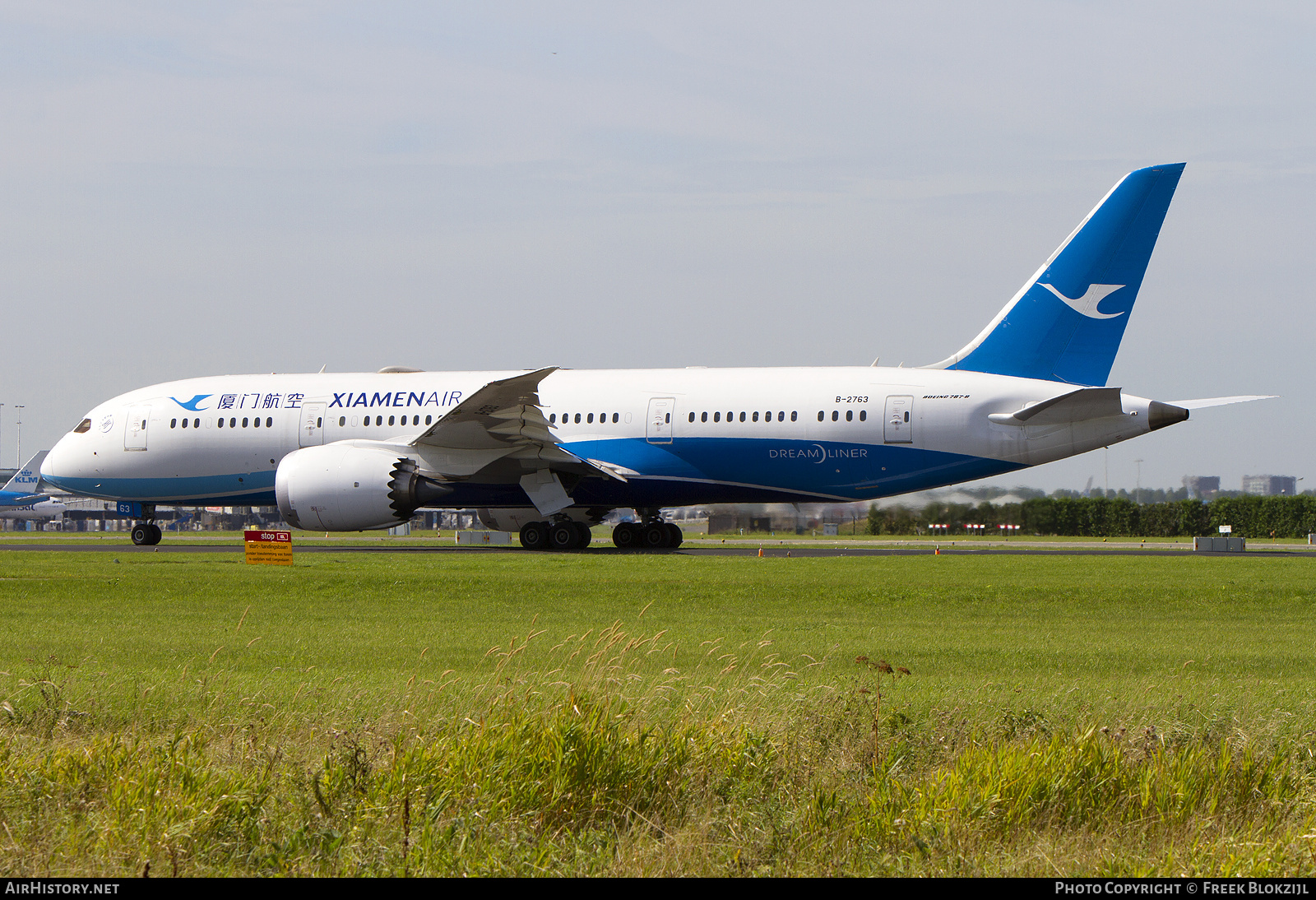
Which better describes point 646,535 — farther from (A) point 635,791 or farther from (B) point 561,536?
(A) point 635,791

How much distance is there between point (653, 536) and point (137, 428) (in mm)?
14432

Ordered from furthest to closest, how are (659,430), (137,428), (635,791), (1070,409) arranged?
1. (137,428)
2. (659,430)
3. (1070,409)
4. (635,791)

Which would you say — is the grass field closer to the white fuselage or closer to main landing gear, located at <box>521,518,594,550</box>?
the white fuselage

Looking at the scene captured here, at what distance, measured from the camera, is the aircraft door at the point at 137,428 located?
33.6m

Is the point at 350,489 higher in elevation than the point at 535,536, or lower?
higher

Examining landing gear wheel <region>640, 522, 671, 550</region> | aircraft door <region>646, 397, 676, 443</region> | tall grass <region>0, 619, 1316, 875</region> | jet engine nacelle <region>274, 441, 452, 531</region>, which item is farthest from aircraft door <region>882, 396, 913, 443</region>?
tall grass <region>0, 619, 1316, 875</region>

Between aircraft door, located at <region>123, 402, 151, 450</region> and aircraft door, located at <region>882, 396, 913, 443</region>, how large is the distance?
64.8 ft

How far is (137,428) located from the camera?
33719mm

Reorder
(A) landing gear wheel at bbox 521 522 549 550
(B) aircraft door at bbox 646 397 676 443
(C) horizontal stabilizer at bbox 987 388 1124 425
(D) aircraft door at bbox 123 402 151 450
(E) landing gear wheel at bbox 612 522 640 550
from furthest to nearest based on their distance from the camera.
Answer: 1. (D) aircraft door at bbox 123 402 151 450
2. (E) landing gear wheel at bbox 612 522 640 550
3. (A) landing gear wheel at bbox 521 522 549 550
4. (B) aircraft door at bbox 646 397 676 443
5. (C) horizontal stabilizer at bbox 987 388 1124 425

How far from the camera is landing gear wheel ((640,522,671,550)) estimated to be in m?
31.5

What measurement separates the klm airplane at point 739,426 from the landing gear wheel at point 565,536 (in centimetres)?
4

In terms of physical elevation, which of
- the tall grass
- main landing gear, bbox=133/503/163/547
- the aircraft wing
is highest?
the aircraft wing

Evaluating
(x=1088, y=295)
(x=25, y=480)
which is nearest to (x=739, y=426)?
(x=1088, y=295)
